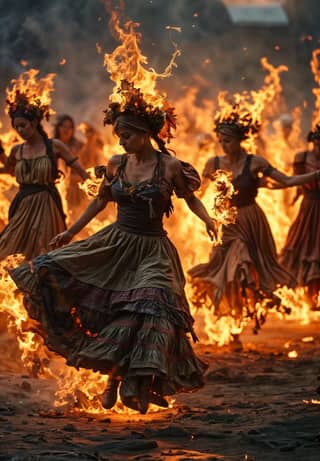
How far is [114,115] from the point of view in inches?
354

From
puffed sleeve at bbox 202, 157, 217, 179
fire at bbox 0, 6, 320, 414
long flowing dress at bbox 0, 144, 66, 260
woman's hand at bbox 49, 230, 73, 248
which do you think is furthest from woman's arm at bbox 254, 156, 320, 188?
woman's hand at bbox 49, 230, 73, 248

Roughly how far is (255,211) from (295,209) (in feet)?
24.2

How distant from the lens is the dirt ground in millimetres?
7551

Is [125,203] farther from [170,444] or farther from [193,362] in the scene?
[170,444]

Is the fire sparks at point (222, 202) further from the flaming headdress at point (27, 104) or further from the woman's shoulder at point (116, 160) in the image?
the flaming headdress at point (27, 104)

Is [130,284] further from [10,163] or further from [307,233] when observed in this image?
[307,233]

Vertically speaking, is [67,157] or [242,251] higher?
[67,157]

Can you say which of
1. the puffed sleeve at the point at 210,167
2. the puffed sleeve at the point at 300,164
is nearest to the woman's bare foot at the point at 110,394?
the puffed sleeve at the point at 210,167

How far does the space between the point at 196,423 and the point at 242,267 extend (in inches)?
136

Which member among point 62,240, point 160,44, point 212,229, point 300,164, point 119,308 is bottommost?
point 119,308

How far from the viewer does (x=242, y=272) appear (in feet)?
39.3

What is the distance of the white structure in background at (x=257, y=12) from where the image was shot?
4312 centimetres

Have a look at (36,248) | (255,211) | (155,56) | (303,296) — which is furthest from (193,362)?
(155,56)


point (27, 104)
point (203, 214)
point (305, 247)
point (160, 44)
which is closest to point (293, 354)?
point (305, 247)
